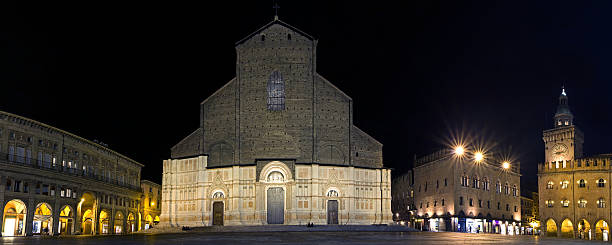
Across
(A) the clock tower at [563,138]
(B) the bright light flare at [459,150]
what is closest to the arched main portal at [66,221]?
(B) the bright light flare at [459,150]

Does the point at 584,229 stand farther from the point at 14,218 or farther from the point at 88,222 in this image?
the point at 14,218

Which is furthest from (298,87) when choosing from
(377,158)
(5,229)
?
(5,229)

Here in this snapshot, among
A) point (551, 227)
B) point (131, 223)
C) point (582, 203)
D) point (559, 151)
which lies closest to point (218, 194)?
point (131, 223)

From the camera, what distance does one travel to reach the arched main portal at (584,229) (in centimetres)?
7725

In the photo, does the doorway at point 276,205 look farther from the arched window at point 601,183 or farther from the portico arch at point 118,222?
the arched window at point 601,183

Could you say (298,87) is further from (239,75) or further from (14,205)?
(14,205)

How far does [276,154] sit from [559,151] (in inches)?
2100

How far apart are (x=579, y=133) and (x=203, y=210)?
203 ft

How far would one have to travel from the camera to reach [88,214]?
2594 inches

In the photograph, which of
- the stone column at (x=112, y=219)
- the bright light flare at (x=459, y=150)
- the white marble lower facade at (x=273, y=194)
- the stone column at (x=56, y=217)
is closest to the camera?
the stone column at (x=56, y=217)

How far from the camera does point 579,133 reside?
94.8m

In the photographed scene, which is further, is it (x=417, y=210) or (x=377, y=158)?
(x=417, y=210)

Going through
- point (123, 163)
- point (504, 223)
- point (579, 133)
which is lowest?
point (504, 223)

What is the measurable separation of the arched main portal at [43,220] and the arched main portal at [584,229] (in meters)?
61.3
